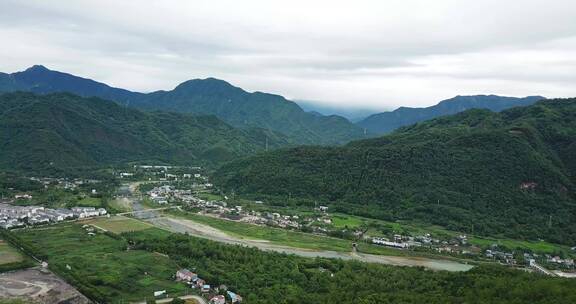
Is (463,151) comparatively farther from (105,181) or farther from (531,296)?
(105,181)

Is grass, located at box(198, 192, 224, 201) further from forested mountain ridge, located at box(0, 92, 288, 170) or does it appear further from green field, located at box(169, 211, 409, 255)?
forested mountain ridge, located at box(0, 92, 288, 170)

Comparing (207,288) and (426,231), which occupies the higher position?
(426,231)

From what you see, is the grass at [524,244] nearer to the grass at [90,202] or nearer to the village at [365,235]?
the village at [365,235]

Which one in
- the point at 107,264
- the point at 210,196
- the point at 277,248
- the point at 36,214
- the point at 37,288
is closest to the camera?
the point at 37,288

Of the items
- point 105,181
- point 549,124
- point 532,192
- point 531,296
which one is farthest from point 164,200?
point 549,124

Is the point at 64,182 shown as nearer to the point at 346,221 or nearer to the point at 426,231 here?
the point at 346,221

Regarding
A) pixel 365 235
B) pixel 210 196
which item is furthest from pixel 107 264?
pixel 210 196

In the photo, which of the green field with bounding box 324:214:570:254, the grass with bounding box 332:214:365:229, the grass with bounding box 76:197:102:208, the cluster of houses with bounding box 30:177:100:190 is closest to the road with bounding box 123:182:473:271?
the grass with bounding box 76:197:102:208
